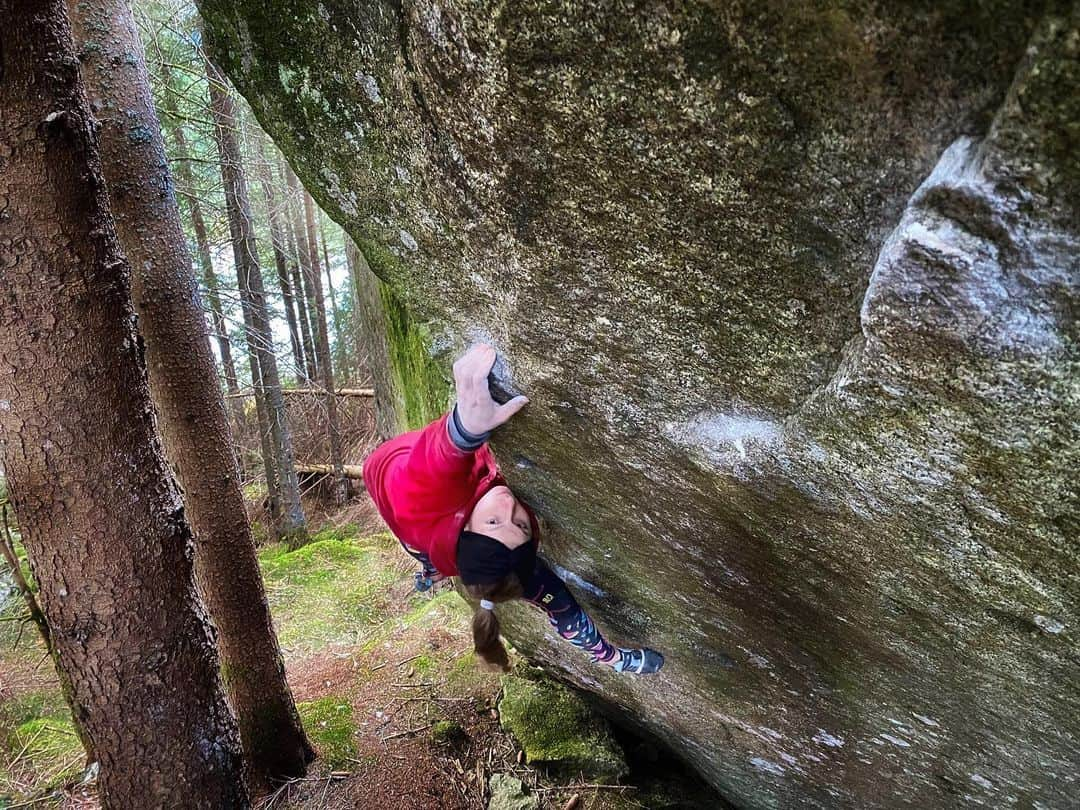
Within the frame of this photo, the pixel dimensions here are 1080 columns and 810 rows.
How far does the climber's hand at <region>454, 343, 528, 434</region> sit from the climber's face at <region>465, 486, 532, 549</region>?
61 centimetres

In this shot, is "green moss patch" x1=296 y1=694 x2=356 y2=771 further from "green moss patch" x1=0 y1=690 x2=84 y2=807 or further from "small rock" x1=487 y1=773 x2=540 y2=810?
"green moss patch" x1=0 y1=690 x2=84 y2=807

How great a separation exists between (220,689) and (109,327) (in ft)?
6.33

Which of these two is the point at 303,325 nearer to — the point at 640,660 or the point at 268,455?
the point at 268,455

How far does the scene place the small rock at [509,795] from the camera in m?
4.71

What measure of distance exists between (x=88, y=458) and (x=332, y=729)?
3813 millimetres

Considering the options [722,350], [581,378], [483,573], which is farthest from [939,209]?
[483,573]

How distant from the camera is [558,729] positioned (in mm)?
5426

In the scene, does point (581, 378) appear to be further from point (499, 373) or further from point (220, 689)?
point (220, 689)

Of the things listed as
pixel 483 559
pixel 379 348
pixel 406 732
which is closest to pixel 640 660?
pixel 483 559

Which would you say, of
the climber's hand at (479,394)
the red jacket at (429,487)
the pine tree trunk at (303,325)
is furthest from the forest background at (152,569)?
the pine tree trunk at (303,325)

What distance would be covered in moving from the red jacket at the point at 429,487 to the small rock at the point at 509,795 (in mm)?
2318

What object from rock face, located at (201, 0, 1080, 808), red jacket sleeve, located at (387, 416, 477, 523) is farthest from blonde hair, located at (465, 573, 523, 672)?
rock face, located at (201, 0, 1080, 808)

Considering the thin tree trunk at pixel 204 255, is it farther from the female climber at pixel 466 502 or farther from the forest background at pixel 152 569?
the female climber at pixel 466 502

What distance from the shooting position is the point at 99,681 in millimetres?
2982
